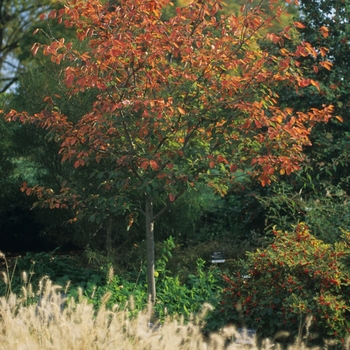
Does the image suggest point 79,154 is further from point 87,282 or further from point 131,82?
point 87,282

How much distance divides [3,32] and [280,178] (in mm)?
18007

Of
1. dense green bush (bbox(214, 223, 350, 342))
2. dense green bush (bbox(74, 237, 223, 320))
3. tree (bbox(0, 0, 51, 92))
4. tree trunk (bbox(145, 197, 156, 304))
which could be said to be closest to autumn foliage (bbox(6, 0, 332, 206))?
tree trunk (bbox(145, 197, 156, 304))

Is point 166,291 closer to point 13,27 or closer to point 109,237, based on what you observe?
point 109,237

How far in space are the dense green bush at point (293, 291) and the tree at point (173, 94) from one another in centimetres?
86

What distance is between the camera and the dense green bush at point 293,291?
504cm

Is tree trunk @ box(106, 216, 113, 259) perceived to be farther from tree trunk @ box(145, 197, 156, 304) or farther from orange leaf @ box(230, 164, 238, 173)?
orange leaf @ box(230, 164, 238, 173)

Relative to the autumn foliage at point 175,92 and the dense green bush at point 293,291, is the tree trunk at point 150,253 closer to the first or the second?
the autumn foliage at point 175,92

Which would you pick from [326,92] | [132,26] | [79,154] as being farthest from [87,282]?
[326,92]

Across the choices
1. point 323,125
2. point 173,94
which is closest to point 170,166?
point 173,94

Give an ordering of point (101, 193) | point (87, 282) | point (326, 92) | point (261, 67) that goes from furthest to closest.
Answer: point (326, 92), point (101, 193), point (87, 282), point (261, 67)

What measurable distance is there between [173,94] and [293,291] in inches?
84.0

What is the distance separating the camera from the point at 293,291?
5277 millimetres

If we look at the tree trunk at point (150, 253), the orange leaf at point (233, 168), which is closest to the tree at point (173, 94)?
the orange leaf at point (233, 168)

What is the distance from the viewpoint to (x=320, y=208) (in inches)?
299
